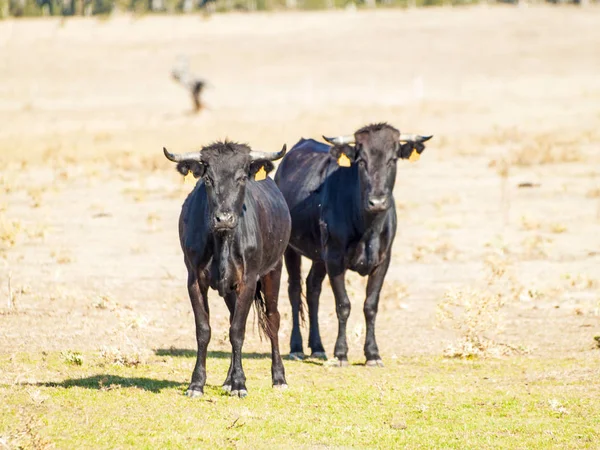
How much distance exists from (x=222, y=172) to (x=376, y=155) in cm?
276

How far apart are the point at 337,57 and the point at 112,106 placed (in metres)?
21.5

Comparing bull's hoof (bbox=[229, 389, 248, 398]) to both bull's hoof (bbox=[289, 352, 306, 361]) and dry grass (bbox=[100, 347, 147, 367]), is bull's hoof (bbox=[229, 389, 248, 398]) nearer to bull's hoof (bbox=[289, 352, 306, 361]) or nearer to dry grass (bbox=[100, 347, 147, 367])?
dry grass (bbox=[100, 347, 147, 367])

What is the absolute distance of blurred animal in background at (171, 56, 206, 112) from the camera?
171ft

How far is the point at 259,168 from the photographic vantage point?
11.0 metres

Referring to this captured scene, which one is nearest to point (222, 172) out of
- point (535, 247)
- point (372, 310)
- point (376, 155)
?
point (376, 155)

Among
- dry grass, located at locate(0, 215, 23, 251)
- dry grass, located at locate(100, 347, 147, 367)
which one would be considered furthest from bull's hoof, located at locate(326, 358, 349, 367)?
dry grass, located at locate(0, 215, 23, 251)

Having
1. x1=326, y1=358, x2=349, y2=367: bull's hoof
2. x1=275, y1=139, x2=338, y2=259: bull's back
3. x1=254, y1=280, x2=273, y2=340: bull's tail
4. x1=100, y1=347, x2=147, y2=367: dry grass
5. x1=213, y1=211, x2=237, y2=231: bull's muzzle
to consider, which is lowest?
x1=326, y1=358, x2=349, y2=367: bull's hoof

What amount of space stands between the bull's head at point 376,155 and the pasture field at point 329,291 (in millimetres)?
1840

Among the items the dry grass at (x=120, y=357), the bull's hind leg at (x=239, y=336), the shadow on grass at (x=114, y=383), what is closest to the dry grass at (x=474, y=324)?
the bull's hind leg at (x=239, y=336)

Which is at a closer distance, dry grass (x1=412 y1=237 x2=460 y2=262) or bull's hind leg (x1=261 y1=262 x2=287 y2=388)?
bull's hind leg (x1=261 y1=262 x2=287 y2=388)

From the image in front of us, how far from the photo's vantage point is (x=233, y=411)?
32.3 feet

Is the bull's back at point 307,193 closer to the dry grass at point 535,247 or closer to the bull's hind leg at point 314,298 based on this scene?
the bull's hind leg at point 314,298

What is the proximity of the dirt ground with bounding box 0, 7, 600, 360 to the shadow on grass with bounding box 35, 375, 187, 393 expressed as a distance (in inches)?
43.6

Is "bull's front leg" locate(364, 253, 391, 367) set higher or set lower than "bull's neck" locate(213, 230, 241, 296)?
lower
